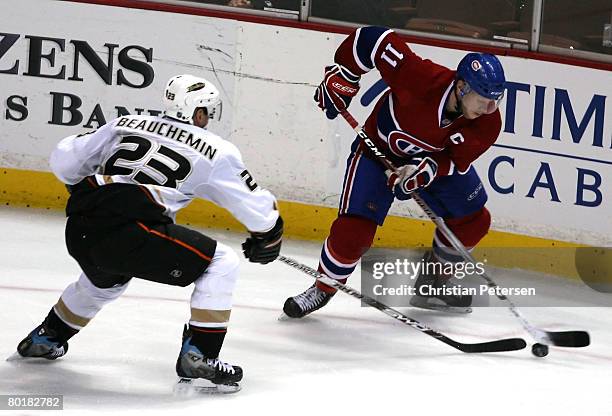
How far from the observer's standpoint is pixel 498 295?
3.96 meters

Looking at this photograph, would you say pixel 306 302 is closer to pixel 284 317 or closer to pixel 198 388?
pixel 284 317

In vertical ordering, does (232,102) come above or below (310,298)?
above

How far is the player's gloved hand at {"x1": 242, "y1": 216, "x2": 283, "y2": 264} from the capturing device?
3.04 meters

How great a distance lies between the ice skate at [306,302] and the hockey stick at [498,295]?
0.44 m

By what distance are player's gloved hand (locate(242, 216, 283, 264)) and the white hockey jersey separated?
0.03 meters

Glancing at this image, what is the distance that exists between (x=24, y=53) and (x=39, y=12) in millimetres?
185

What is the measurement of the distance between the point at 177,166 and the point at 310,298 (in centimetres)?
114

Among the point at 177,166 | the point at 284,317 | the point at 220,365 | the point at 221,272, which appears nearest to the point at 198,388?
the point at 220,365

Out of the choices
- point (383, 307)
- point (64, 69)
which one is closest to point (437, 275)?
point (383, 307)

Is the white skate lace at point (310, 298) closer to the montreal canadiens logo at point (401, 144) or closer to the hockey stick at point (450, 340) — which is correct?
the hockey stick at point (450, 340)

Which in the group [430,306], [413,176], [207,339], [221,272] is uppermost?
[413,176]

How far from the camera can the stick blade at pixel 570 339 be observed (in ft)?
12.3

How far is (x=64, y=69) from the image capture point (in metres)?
5.05

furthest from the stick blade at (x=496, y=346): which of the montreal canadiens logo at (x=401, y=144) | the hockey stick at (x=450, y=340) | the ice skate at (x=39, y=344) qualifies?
the ice skate at (x=39, y=344)
